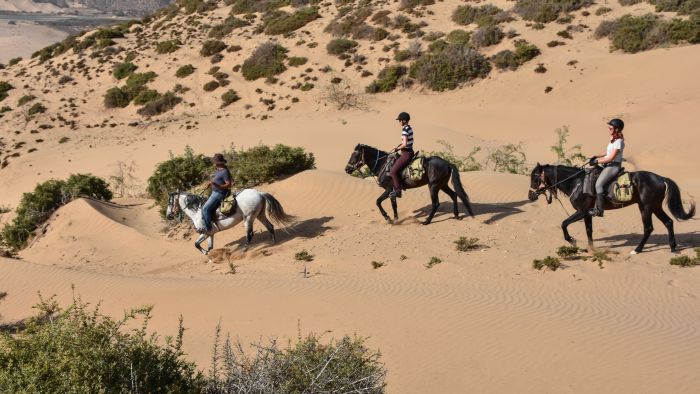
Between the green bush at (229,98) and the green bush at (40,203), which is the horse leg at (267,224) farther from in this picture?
the green bush at (229,98)

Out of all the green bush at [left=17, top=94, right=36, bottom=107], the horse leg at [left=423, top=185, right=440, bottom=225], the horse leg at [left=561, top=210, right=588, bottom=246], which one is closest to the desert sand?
the horse leg at [left=423, top=185, right=440, bottom=225]

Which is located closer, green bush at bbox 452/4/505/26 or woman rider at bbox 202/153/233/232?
woman rider at bbox 202/153/233/232

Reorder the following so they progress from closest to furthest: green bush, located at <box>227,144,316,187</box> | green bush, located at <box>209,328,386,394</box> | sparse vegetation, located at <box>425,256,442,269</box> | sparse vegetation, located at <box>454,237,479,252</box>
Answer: green bush, located at <box>209,328,386,394</box>, sparse vegetation, located at <box>425,256,442,269</box>, sparse vegetation, located at <box>454,237,479,252</box>, green bush, located at <box>227,144,316,187</box>

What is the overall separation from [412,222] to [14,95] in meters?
39.2

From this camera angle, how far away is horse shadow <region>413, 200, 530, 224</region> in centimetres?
1434

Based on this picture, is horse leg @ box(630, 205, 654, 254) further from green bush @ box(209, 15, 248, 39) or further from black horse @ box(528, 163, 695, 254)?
green bush @ box(209, 15, 248, 39)

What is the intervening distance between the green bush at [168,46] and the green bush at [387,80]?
19.5 metres

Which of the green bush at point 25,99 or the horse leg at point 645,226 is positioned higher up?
the green bush at point 25,99

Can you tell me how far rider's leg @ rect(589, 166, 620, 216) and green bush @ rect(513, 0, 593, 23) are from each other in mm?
33921

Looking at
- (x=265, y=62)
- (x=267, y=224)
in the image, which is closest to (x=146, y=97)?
(x=265, y=62)

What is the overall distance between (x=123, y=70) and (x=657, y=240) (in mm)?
41657

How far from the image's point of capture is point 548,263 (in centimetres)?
1072

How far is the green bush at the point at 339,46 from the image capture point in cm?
4253

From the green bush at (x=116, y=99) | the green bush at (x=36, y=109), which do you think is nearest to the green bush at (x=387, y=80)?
the green bush at (x=116, y=99)
